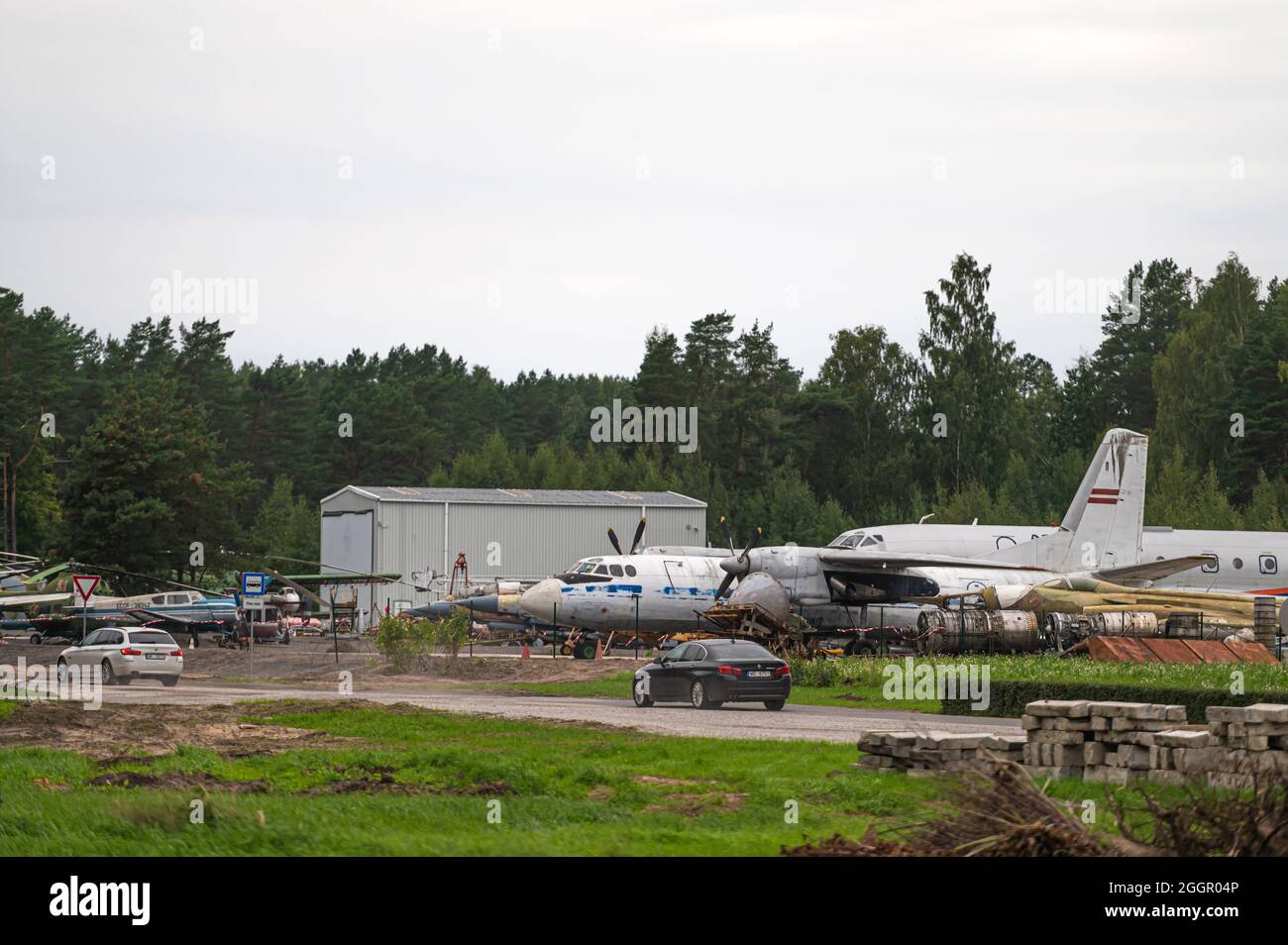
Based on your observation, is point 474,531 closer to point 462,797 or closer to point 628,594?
point 628,594

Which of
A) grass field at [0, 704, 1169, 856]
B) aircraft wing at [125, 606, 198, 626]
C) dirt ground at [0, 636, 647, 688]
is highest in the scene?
grass field at [0, 704, 1169, 856]

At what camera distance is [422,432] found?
12531 cm

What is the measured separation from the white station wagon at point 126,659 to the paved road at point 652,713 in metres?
0.48

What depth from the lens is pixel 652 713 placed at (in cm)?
2959

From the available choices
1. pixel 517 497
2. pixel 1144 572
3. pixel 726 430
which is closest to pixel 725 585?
pixel 1144 572

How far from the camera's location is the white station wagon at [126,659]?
39.4 m

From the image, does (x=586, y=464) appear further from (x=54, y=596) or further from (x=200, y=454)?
(x=54, y=596)

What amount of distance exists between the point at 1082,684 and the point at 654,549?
25374mm

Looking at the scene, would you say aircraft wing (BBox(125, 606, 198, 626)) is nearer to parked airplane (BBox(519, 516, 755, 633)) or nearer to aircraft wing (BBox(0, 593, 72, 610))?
aircraft wing (BBox(0, 593, 72, 610))

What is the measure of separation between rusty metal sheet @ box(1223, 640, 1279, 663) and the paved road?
13881 mm

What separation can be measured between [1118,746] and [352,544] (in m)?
67.4

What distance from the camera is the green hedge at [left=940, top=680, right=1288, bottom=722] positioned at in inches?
963

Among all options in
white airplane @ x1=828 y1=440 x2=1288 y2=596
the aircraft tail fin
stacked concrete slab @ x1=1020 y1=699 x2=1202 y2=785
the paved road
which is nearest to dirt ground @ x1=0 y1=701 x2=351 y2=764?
the paved road
